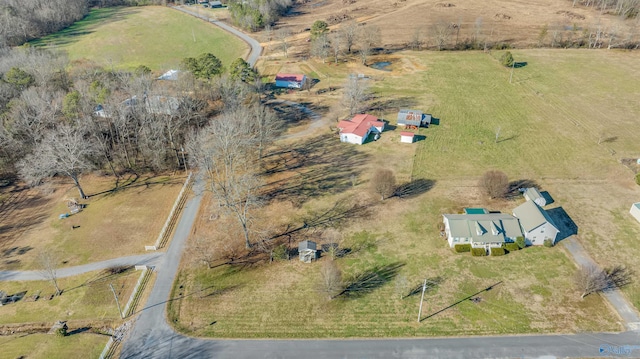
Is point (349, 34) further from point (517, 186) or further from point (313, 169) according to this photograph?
point (517, 186)

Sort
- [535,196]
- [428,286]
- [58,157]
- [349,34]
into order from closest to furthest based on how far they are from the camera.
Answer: [428,286], [535,196], [58,157], [349,34]

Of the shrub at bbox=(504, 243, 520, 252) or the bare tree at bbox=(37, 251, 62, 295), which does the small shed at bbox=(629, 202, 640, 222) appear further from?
the bare tree at bbox=(37, 251, 62, 295)

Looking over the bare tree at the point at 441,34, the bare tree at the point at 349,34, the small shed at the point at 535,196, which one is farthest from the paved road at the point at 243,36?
the small shed at the point at 535,196

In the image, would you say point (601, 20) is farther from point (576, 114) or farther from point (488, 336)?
point (488, 336)

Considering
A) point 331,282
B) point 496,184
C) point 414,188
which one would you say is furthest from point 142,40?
point 496,184

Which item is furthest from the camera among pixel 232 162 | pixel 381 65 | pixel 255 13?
pixel 255 13
